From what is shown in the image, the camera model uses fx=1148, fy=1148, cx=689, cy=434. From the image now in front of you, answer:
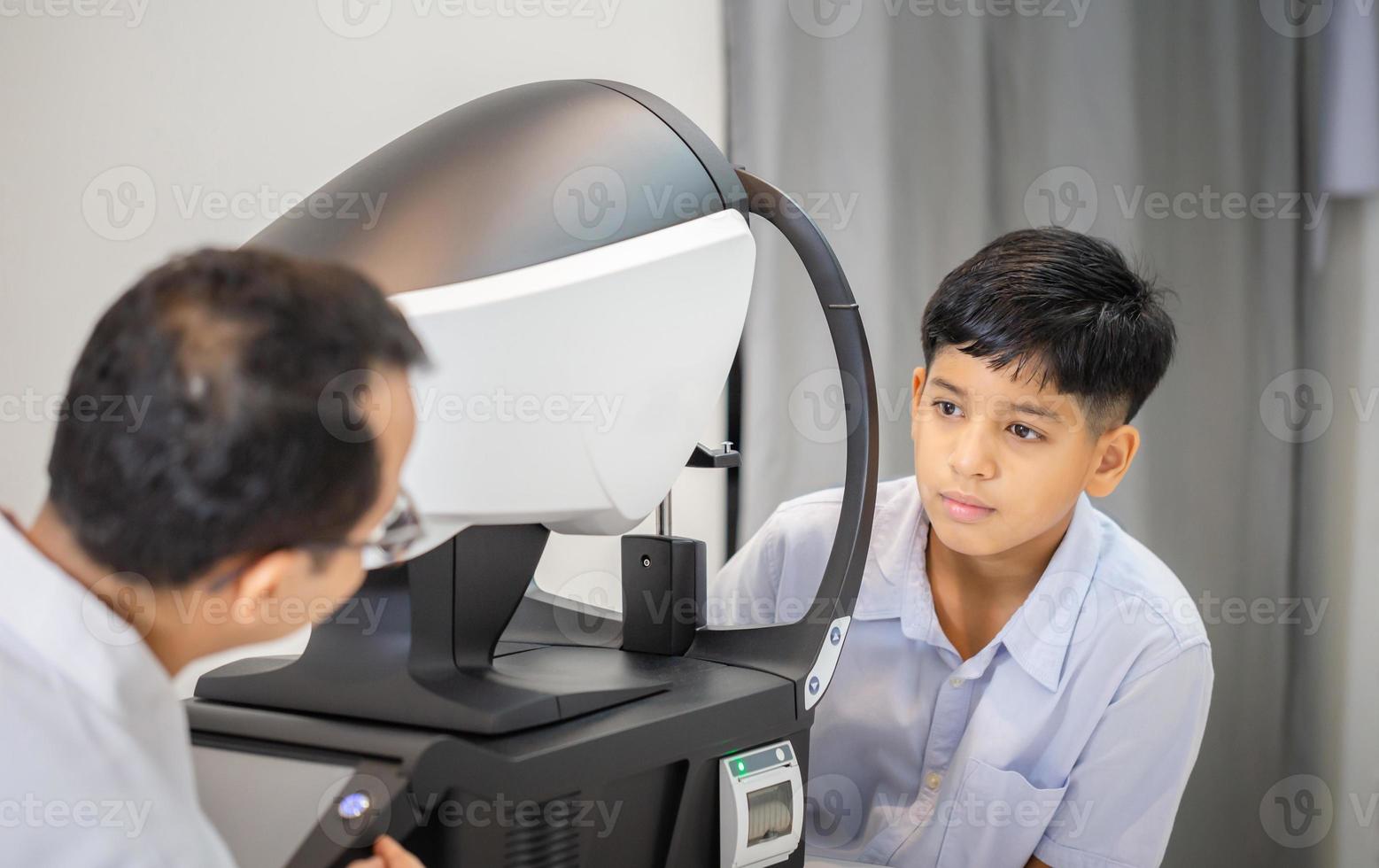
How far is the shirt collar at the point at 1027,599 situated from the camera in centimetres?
112

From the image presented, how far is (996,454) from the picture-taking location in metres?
1.06

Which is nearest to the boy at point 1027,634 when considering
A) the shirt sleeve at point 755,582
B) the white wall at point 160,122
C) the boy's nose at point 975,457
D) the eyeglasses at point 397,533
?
the boy's nose at point 975,457

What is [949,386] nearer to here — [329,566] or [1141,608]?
[1141,608]

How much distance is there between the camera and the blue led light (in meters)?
0.55

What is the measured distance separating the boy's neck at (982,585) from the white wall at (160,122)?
2.66 ft

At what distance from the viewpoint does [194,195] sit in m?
1.19

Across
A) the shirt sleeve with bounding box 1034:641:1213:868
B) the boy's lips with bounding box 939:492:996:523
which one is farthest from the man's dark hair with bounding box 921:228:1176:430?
the shirt sleeve with bounding box 1034:641:1213:868

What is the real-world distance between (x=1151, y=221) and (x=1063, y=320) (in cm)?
84

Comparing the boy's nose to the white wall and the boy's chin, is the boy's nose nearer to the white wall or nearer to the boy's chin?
the boy's chin

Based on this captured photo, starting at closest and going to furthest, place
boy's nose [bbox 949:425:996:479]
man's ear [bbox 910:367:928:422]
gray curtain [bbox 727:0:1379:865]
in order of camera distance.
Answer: boy's nose [bbox 949:425:996:479] → man's ear [bbox 910:367:928:422] → gray curtain [bbox 727:0:1379:865]

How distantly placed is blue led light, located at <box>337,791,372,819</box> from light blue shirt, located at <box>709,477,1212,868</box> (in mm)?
695

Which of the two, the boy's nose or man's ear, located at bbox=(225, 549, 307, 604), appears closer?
man's ear, located at bbox=(225, 549, 307, 604)

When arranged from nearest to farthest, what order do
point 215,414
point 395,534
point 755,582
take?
1. point 215,414
2. point 395,534
3. point 755,582

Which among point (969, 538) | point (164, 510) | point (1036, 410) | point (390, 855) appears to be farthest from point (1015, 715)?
point (164, 510)
